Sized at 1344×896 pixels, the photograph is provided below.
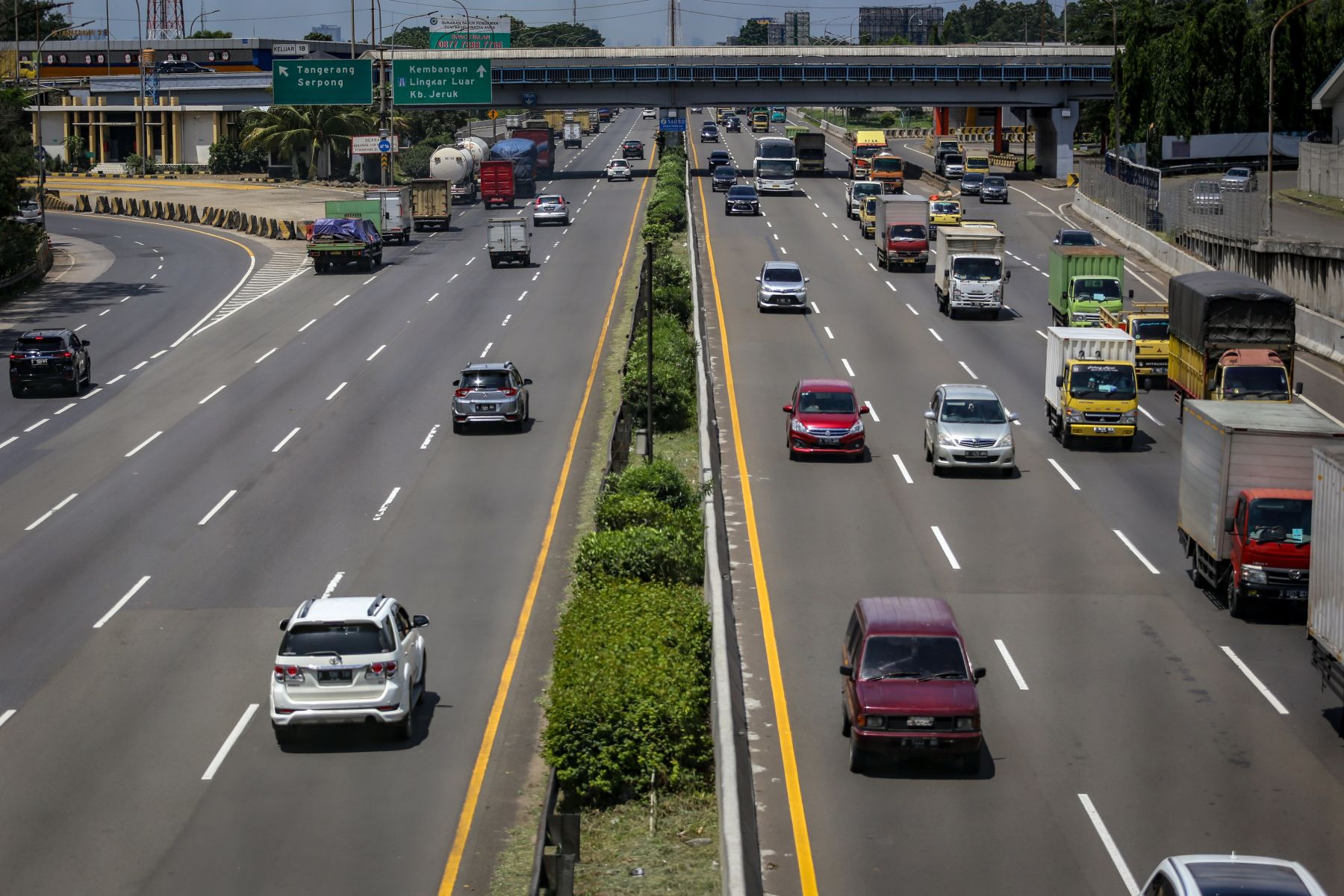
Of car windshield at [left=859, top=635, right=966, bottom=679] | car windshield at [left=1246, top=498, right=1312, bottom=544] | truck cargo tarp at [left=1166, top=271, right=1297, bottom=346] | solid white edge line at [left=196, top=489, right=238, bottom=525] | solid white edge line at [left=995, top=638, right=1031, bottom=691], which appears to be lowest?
solid white edge line at [left=995, top=638, right=1031, bottom=691]

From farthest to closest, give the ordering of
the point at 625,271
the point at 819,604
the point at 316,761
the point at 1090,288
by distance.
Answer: the point at 625,271
the point at 1090,288
the point at 819,604
the point at 316,761

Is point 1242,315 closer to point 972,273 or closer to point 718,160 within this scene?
point 972,273

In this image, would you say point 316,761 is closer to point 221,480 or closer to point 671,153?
point 221,480

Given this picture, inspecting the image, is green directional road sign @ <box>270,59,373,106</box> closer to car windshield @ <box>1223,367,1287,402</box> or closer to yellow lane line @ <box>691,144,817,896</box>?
yellow lane line @ <box>691,144,817,896</box>

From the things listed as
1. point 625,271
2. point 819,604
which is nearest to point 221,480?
point 819,604

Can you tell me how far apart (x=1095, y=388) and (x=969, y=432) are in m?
4.67

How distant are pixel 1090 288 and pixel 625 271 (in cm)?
2257

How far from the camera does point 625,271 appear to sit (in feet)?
218

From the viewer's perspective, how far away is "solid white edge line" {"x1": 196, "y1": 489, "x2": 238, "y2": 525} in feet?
102

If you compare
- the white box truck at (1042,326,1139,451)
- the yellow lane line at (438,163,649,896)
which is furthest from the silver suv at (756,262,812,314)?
the white box truck at (1042,326,1139,451)

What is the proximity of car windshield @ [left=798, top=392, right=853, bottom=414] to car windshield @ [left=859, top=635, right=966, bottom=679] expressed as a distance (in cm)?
1692

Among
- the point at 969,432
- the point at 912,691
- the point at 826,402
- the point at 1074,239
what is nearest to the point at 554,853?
the point at 912,691

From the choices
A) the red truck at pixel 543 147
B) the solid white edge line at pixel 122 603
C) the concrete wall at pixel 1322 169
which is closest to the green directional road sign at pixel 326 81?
the red truck at pixel 543 147

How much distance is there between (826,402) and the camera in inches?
1399
